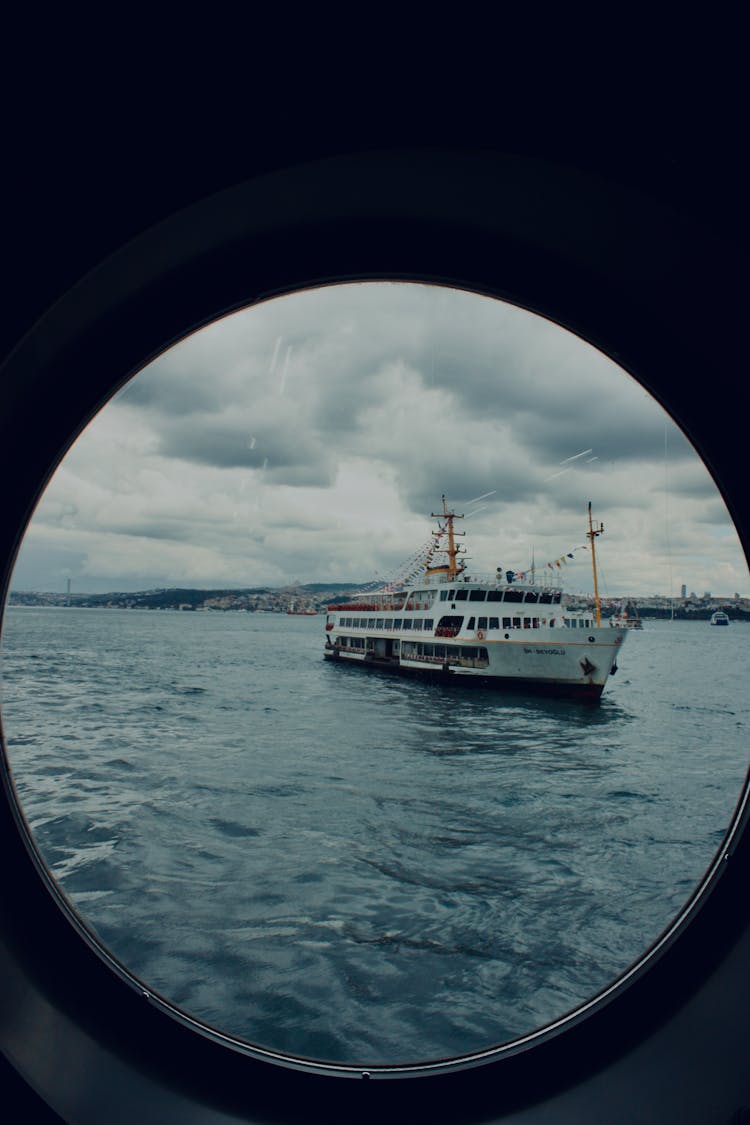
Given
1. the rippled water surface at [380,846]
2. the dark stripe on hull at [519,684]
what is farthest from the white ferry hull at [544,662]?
the rippled water surface at [380,846]

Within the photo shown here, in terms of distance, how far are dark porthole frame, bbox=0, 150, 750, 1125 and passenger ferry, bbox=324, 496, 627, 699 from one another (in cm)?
1839

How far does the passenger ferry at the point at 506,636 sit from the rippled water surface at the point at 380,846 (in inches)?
43.6

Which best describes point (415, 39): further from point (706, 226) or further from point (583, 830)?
point (583, 830)

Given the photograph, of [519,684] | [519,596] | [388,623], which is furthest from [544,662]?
[388,623]

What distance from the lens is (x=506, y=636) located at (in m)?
19.8

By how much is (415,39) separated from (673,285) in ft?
2.03

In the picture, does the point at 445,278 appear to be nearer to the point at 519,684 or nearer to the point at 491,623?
the point at 491,623

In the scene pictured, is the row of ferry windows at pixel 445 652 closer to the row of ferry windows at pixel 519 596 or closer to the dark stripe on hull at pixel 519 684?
the dark stripe on hull at pixel 519 684

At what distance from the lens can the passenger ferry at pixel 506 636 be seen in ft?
63.0

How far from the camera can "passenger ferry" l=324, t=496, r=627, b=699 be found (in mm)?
19203

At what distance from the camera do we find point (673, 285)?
→ 1.15 metres

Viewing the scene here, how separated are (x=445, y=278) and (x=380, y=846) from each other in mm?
11568

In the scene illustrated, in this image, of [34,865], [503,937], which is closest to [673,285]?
[34,865]

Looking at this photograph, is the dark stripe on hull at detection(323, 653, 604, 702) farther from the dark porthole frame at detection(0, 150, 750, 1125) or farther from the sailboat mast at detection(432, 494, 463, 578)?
the dark porthole frame at detection(0, 150, 750, 1125)
